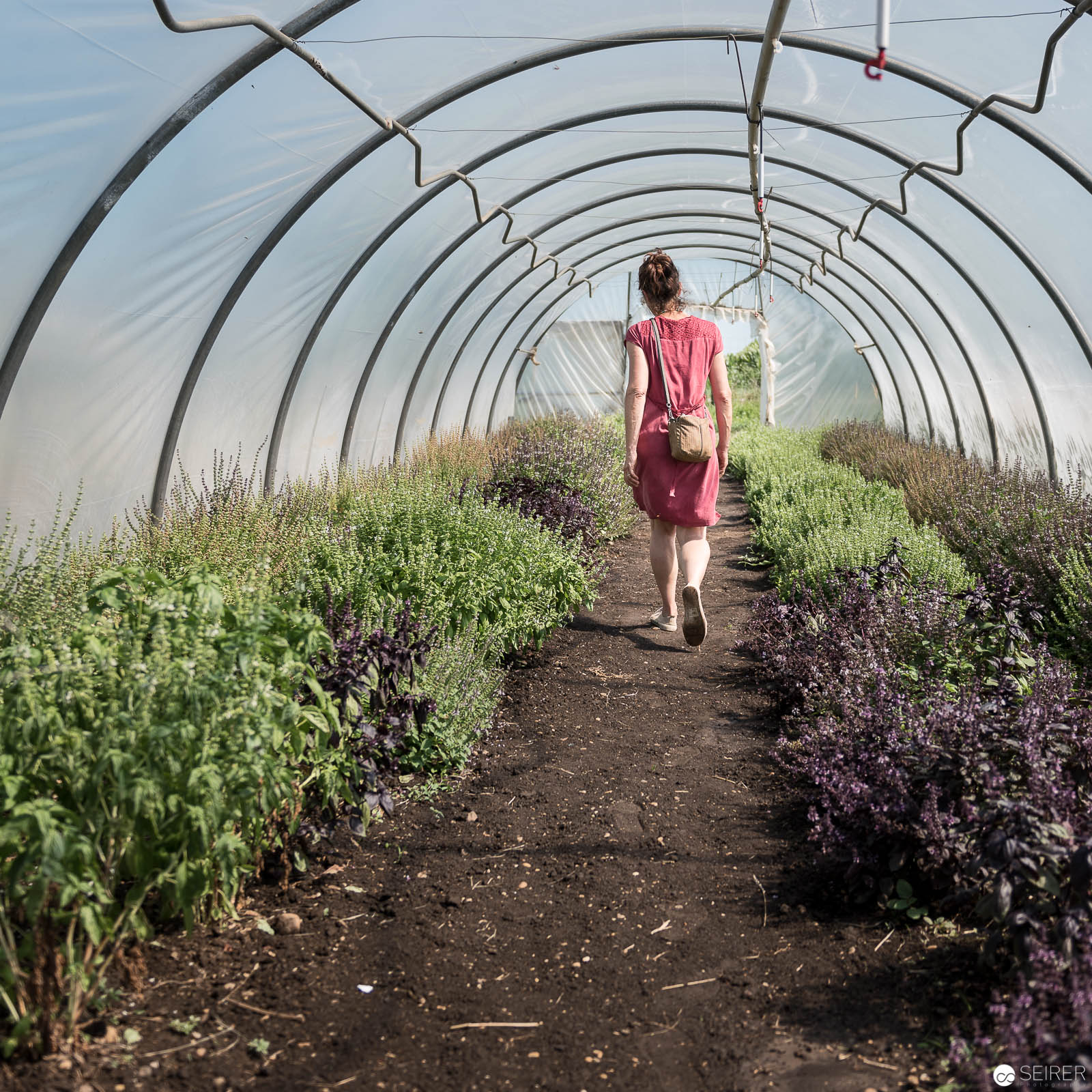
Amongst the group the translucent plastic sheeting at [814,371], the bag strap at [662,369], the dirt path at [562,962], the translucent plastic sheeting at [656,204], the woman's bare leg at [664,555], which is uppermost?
the translucent plastic sheeting at [656,204]

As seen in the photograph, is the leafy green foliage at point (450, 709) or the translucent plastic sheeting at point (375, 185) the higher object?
the translucent plastic sheeting at point (375, 185)

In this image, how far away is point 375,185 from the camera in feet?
24.2

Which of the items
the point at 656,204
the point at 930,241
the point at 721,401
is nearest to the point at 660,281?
the point at 721,401

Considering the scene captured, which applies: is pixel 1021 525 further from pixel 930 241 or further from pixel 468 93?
pixel 468 93

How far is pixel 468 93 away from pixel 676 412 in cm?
292

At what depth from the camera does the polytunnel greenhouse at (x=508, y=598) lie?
7.14 ft

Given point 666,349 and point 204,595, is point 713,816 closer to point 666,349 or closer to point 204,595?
point 204,595

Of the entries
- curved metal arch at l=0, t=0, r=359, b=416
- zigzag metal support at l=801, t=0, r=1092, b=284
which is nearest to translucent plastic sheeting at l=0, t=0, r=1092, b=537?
curved metal arch at l=0, t=0, r=359, b=416

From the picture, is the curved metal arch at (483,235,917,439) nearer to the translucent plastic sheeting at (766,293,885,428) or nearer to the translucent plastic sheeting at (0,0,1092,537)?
the translucent plastic sheeting at (766,293,885,428)

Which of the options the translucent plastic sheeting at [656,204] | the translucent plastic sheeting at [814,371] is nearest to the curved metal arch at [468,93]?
the translucent plastic sheeting at [656,204]

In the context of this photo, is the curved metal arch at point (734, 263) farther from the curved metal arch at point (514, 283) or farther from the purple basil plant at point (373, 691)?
the purple basil plant at point (373, 691)

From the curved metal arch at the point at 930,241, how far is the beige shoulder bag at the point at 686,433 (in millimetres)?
3721

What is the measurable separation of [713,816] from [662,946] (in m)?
0.90

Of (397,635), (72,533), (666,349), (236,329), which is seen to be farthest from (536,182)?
(397,635)
